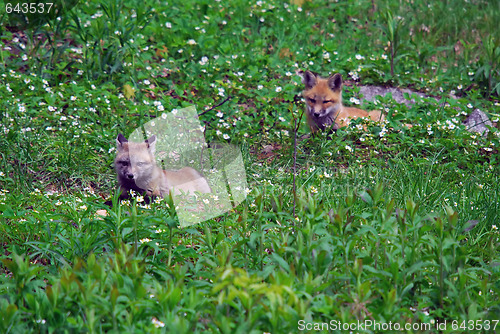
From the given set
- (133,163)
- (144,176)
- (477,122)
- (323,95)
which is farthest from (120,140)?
(477,122)

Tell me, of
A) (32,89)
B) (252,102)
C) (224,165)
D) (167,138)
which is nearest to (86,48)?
(32,89)

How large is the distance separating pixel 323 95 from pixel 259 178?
2026mm

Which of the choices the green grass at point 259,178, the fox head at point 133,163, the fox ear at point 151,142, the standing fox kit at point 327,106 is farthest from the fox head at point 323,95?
the fox head at point 133,163

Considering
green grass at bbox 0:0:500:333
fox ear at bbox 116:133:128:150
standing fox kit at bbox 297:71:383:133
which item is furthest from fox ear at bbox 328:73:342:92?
fox ear at bbox 116:133:128:150

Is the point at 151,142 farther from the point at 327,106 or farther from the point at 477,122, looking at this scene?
the point at 477,122

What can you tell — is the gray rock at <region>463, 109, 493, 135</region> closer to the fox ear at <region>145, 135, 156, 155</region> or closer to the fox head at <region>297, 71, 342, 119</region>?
→ the fox head at <region>297, 71, 342, 119</region>

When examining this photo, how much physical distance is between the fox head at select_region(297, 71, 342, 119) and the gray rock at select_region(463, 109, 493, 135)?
1.86m

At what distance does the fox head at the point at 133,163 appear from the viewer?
210 inches

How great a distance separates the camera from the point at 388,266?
3266 mm

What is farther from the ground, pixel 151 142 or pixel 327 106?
pixel 151 142

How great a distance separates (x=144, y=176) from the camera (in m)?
5.46

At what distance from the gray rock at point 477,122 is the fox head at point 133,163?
4405 mm

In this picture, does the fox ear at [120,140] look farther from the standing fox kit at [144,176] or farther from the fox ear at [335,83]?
the fox ear at [335,83]

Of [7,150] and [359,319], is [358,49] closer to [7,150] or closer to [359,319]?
[7,150]
